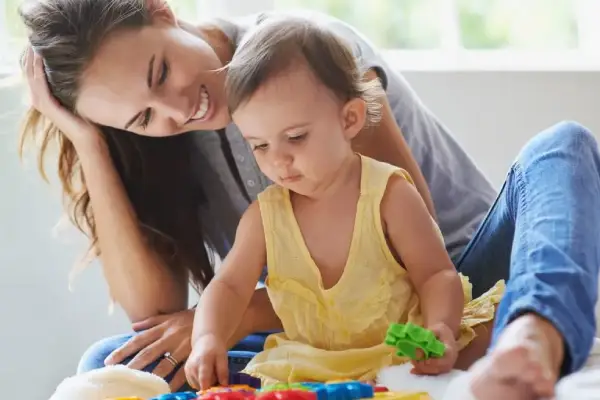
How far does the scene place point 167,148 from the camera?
1.28 meters

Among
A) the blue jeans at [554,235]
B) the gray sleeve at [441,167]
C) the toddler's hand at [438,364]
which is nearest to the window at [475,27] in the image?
the gray sleeve at [441,167]

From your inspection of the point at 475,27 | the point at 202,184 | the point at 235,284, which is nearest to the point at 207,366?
the point at 235,284

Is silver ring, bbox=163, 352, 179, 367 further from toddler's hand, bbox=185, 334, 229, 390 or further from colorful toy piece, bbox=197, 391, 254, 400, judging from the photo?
colorful toy piece, bbox=197, 391, 254, 400

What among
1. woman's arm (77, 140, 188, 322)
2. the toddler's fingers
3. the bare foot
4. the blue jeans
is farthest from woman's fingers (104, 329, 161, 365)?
the bare foot

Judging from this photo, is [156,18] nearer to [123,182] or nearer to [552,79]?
[123,182]

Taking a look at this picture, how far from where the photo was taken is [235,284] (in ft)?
3.34

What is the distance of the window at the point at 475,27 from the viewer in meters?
1.80

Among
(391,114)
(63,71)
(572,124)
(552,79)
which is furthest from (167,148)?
(552,79)

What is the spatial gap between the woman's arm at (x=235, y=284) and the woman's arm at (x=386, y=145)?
0.59ft

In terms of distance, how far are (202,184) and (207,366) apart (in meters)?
0.44

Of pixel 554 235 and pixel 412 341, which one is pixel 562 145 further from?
pixel 412 341

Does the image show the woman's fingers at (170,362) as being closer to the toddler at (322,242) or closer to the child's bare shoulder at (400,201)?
the toddler at (322,242)

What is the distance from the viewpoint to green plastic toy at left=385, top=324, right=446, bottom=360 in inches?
31.9

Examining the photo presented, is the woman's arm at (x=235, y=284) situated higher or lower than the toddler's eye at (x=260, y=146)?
lower
